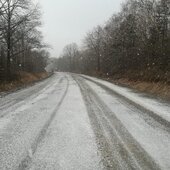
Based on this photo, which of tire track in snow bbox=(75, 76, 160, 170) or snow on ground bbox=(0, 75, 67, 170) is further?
snow on ground bbox=(0, 75, 67, 170)

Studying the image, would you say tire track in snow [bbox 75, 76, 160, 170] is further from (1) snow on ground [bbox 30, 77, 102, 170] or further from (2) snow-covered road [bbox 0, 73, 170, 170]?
(1) snow on ground [bbox 30, 77, 102, 170]

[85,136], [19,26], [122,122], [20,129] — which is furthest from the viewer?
[19,26]

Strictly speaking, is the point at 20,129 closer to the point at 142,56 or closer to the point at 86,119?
the point at 86,119

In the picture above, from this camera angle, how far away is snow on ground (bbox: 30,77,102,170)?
5.88 meters

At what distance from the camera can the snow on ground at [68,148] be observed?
5875 millimetres

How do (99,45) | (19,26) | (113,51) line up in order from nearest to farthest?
(19,26) < (113,51) < (99,45)

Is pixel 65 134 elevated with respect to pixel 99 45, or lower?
lower

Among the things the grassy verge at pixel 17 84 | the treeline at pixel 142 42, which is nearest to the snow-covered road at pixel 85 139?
the treeline at pixel 142 42

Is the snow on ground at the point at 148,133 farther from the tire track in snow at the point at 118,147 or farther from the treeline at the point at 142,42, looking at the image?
the treeline at the point at 142,42

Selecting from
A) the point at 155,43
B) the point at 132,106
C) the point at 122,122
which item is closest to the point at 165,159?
the point at 122,122

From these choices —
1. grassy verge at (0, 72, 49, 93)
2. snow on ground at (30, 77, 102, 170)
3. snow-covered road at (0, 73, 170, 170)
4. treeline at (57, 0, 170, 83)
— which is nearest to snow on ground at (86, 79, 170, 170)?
snow-covered road at (0, 73, 170, 170)

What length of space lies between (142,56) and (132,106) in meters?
28.6

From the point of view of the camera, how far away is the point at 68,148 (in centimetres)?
701

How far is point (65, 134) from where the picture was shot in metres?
8.41
